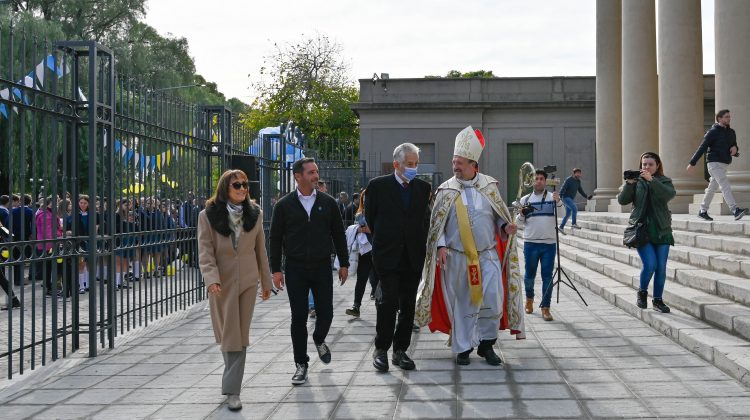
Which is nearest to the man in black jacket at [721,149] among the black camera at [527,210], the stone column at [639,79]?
the black camera at [527,210]

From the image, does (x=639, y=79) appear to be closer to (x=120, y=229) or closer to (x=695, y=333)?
(x=695, y=333)

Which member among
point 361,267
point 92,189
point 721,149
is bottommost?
point 361,267

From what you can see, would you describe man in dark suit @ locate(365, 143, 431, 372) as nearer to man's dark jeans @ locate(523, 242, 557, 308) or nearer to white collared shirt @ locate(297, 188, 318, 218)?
white collared shirt @ locate(297, 188, 318, 218)

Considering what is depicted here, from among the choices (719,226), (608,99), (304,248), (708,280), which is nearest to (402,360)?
(304,248)

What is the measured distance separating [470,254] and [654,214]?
275 cm

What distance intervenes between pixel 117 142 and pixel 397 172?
3.73m

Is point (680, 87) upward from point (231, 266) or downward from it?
upward

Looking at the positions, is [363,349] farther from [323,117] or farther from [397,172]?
[323,117]

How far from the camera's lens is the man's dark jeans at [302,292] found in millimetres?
6918

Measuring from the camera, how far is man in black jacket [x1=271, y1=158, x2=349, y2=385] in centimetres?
697

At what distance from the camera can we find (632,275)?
39.9 feet

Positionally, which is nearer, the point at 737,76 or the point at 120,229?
the point at 120,229

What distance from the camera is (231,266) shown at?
6176 mm

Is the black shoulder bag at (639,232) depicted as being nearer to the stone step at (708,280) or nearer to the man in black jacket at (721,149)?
the stone step at (708,280)
